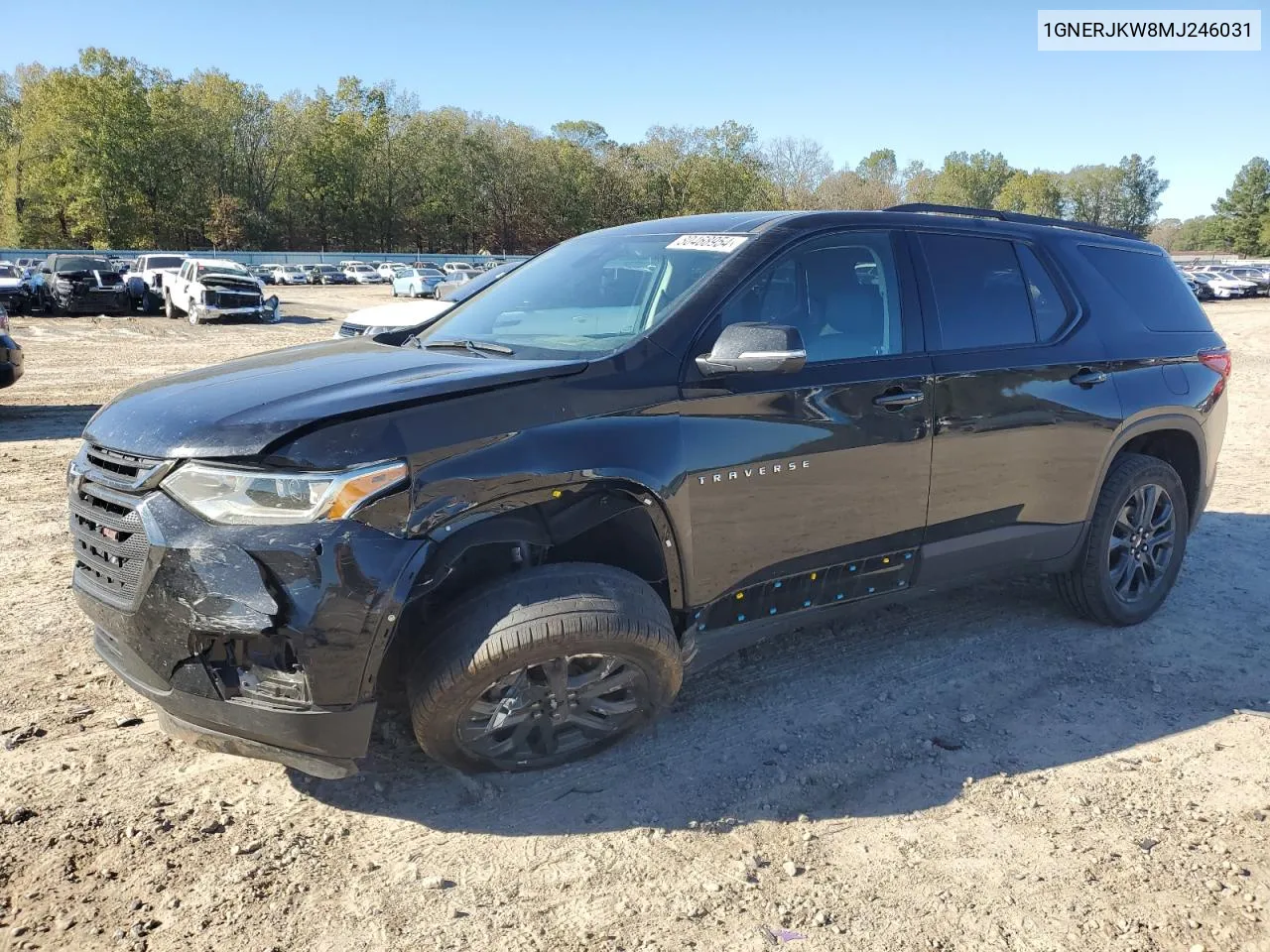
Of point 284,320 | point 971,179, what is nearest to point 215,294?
point 284,320

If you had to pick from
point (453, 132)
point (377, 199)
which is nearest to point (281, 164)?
point (377, 199)

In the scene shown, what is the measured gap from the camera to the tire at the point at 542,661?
272 cm

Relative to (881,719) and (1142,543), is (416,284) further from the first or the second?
(881,719)

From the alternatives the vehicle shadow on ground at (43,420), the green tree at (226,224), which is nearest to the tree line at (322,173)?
the green tree at (226,224)

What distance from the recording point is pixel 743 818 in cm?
292

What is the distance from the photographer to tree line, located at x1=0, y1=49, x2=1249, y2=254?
67000mm

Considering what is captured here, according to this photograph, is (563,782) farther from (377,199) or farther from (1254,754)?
(377,199)

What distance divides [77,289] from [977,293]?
27.7 m

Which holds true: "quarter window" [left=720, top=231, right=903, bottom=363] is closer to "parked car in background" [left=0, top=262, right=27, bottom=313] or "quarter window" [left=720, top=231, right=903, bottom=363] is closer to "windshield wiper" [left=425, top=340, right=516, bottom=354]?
"windshield wiper" [left=425, top=340, right=516, bottom=354]

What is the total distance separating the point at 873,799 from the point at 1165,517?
2.56 metres

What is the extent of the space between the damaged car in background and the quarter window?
27.4m

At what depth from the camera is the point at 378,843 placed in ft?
9.05

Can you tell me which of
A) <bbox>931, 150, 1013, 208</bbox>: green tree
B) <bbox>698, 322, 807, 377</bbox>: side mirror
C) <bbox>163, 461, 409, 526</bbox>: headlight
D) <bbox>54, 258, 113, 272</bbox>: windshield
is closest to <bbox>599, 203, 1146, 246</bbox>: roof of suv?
<bbox>698, 322, 807, 377</bbox>: side mirror

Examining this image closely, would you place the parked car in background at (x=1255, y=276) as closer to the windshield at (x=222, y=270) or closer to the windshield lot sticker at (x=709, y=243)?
the windshield at (x=222, y=270)
